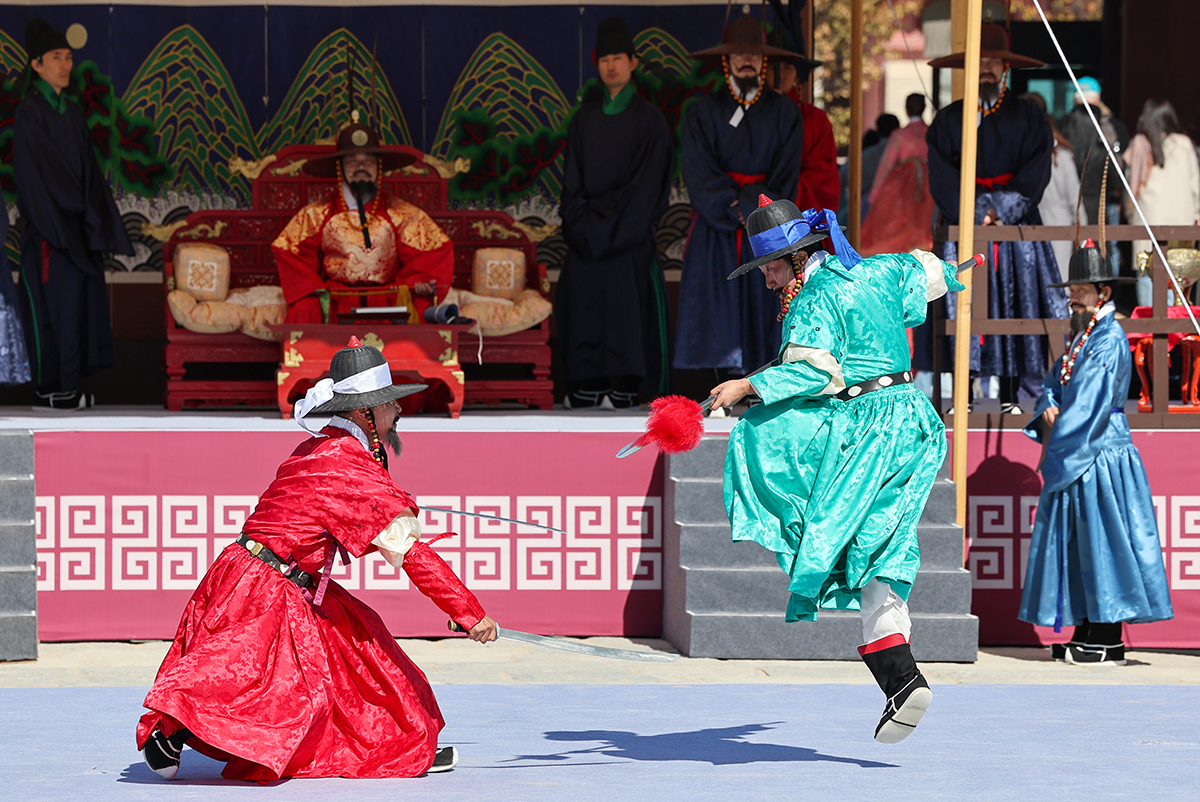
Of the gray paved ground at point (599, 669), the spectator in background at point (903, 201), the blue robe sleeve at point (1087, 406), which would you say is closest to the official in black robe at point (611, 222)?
the gray paved ground at point (599, 669)

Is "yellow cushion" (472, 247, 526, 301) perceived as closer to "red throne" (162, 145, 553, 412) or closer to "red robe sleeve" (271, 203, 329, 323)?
"red throne" (162, 145, 553, 412)

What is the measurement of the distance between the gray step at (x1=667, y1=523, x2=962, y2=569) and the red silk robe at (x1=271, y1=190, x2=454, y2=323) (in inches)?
77.1

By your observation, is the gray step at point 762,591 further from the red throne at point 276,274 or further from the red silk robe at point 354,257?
the red silk robe at point 354,257

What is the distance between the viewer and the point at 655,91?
28.1 feet

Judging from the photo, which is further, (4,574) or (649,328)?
(649,328)

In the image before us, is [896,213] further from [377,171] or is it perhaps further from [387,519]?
[387,519]

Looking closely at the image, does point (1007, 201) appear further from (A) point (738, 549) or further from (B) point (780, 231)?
(B) point (780, 231)

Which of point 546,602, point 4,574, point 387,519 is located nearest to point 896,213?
point 546,602

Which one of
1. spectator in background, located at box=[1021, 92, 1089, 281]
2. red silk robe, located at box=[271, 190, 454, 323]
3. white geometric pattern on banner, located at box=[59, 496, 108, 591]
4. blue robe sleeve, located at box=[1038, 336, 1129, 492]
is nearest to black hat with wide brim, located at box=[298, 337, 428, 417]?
white geometric pattern on banner, located at box=[59, 496, 108, 591]

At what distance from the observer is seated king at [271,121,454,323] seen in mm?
7676

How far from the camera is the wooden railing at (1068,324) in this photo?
6676 mm

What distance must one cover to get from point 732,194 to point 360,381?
3.45 m

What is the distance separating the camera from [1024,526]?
22.3 feet

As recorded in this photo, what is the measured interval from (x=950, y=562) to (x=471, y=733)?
7.52 ft
